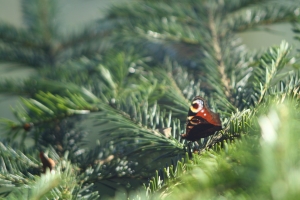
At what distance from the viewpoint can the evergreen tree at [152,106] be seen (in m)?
0.26

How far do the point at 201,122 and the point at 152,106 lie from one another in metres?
0.17

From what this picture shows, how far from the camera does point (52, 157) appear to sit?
1.49 ft

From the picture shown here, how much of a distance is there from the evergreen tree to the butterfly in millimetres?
11

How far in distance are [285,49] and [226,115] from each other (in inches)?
4.2

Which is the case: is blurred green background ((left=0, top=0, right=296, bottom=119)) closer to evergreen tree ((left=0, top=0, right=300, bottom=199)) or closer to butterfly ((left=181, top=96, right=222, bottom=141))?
evergreen tree ((left=0, top=0, right=300, bottom=199))

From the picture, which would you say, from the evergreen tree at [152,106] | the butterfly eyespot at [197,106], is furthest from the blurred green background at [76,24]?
the butterfly eyespot at [197,106]

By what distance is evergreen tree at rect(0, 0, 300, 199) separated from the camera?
0.26 meters

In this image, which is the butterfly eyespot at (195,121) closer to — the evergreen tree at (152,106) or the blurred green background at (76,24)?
the evergreen tree at (152,106)

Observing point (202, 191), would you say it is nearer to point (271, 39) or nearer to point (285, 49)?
point (285, 49)

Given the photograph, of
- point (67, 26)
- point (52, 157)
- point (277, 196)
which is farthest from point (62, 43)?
point (277, 196)

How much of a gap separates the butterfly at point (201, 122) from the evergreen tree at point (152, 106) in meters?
0.01

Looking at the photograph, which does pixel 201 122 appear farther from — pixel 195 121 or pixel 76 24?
pixel 76 24

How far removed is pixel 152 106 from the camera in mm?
534

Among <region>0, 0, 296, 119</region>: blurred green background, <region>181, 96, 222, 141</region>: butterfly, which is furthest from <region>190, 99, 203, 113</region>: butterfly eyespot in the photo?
<region>0, 0, 296, 119</region>: blurred green background
